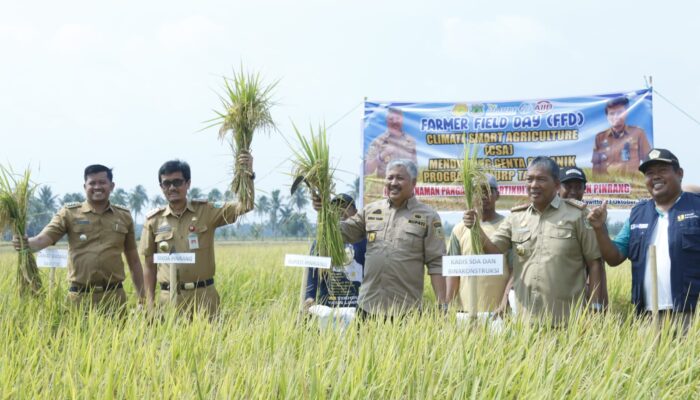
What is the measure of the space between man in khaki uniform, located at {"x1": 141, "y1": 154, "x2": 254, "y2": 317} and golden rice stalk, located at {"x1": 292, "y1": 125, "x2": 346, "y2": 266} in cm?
76

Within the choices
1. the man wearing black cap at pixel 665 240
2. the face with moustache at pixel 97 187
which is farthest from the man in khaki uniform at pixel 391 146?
the man wearing black cap at pixel 665 240

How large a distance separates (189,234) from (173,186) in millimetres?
383

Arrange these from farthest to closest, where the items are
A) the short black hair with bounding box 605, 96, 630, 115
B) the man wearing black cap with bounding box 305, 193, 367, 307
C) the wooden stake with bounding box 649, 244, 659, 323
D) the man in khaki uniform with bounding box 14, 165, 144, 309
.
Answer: the short black hair with bounding box 605, 96, 630, 115, the man in khaki uniform with bounding box 14, 165, 144, 309, the man wearing black cap with bounding box 305, 193, 367, 307, the wooden stake with bounding box 649, 244, 659, 323

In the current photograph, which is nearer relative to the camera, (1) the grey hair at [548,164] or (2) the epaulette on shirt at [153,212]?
(1) the grey hair at [548,164]

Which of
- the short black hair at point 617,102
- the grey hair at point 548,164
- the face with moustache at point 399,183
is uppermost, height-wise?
the short black hair at point 617,102

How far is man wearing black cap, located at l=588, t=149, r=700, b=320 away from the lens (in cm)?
383

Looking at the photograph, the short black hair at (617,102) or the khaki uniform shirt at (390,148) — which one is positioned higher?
the short black hair at (617,102)

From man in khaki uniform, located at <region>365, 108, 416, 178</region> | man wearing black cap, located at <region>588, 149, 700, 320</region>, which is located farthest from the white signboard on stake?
man in khaki uniform, located at <region>365, 108, 416, 178</region>

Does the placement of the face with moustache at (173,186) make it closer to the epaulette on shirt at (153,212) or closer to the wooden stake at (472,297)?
the epaulette on shirt at (153,212)

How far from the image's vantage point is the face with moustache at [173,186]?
4.66 meters

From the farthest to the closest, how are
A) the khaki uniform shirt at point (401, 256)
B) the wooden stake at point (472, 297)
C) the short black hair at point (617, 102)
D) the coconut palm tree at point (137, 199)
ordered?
the coconut palm tree at point (137, 199)
the short black hair at point (617, 102)
the khaki uniform shirt at point (401, 256)
the wooden stake at point (472, 297)

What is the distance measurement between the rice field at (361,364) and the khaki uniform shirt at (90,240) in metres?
0.92

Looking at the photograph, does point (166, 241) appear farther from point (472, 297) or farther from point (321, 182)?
point (472, 297)

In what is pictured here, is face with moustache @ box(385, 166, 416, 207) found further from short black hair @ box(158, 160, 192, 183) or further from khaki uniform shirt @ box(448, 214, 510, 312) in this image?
short black hair @ box(158, 160, 192, 183)
